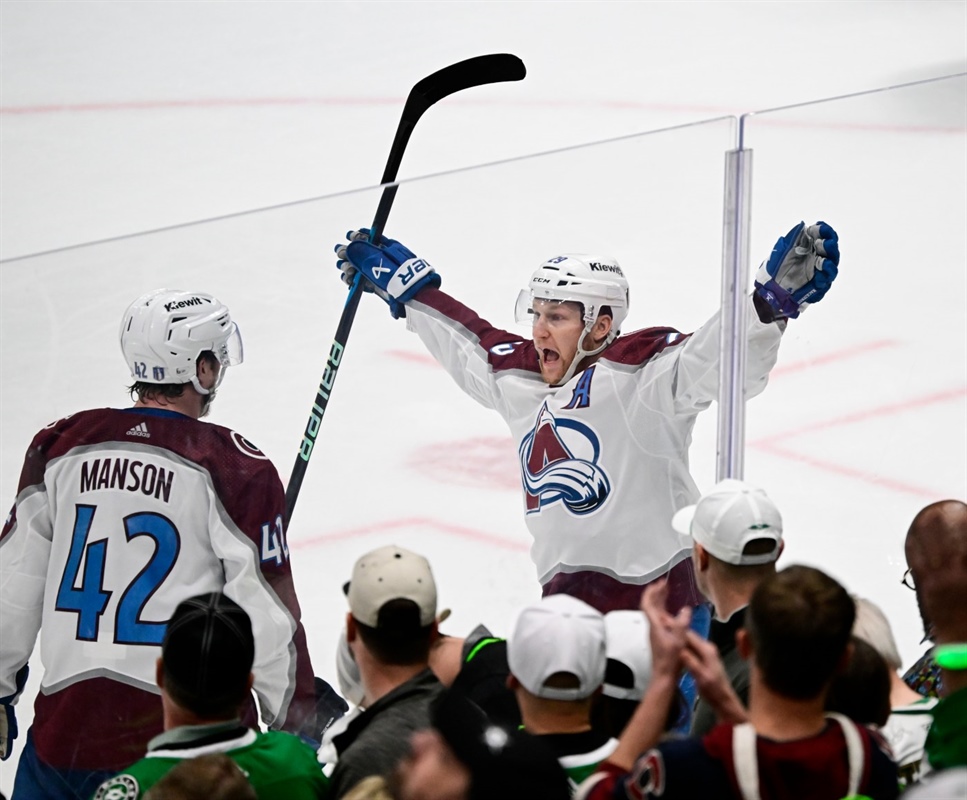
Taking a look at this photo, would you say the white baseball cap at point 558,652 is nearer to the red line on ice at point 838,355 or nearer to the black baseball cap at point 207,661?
the black baseball cap at point 207,661

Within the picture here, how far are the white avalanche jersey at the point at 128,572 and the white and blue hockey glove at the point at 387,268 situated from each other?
0.38 metres

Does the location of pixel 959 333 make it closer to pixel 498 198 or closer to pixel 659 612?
pixel 498 198

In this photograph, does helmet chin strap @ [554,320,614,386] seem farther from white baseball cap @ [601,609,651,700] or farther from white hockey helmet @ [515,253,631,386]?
white baseball cap @ [601,609,651,700]

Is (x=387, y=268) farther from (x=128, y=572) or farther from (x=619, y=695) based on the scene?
(x=619, y=695)

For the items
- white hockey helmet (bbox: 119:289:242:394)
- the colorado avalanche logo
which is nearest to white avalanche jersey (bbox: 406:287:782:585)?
the colorado avalanche logo

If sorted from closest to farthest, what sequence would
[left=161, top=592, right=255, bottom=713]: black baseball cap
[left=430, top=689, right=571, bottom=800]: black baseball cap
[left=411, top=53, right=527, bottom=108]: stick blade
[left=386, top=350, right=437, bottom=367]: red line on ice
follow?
[left=430, top=689, right=571, bottom=800]: black baseball cap
[left=161, top=592, right=255, bottom=713]: black baseball cap
[left=386, top=350, right=437, bottom=367]: red line on ice
[left=411, top=53, right=527, bottom=108]: stick blade

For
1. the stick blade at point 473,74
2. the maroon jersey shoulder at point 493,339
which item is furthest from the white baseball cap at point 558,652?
the stick blade at point 473,74

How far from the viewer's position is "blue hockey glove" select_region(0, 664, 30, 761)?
2393 mm

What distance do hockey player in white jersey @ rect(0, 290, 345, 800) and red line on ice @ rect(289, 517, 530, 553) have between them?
11 cm

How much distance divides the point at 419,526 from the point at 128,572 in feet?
1.49

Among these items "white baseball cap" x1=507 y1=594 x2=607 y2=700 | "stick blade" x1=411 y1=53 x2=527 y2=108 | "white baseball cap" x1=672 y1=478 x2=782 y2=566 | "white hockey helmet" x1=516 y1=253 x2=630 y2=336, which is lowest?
"white baseball cap" x1=507 y1=594 x2=607 y2=700

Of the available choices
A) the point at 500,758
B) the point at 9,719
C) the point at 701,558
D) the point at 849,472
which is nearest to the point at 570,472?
the point at 849,472

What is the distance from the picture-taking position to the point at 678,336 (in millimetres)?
2451

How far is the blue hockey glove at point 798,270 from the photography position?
228cm
